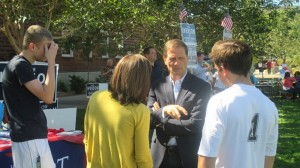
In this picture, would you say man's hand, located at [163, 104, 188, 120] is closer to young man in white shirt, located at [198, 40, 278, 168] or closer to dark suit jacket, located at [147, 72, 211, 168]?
dark suit jacket, located at [147, 72, 211, 168]

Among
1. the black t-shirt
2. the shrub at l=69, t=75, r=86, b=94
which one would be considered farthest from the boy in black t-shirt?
the shrub at l=69, t=75, r=86, b=94

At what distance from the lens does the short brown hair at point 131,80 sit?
2729 millimetres

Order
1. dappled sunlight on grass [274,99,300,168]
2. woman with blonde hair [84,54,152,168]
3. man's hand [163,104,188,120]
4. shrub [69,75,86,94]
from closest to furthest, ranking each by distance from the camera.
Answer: woman with blonde hair [84,54,152,168] → man's hand [163,104,188,120] → dappled sunlight on grass [274,99,300,168] → shrub [69,75,86,94]

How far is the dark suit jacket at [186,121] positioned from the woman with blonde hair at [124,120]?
48cm

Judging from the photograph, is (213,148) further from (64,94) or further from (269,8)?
(64,94)

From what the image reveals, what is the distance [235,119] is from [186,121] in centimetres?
83

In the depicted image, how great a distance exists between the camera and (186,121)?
10.4 ft

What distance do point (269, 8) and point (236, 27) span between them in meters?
1.95

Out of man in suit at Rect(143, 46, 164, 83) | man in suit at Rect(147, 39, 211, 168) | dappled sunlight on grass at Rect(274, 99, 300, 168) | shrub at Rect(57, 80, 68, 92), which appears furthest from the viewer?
shrub at Rect(57, 80, 68, 92)

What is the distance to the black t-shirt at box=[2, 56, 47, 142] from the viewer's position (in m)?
3.21

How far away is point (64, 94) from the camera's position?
65.3 ft

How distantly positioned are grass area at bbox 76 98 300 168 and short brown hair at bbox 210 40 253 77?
16.7ft

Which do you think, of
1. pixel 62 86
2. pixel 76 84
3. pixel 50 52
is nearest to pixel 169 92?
pixel 50 52

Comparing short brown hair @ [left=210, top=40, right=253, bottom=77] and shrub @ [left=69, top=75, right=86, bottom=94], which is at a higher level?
short brown hair @ [left=210, top=40, right=253, bottom=77]
